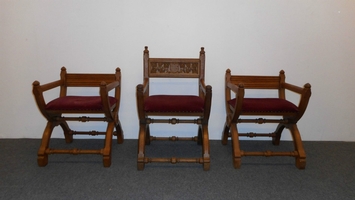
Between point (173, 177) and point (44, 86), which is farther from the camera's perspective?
point (44, 86)

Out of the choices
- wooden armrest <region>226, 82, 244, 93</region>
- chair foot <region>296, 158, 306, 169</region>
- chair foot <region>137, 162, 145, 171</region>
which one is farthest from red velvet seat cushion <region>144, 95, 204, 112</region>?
chair foot <region>296, 158, 306, 169</region>

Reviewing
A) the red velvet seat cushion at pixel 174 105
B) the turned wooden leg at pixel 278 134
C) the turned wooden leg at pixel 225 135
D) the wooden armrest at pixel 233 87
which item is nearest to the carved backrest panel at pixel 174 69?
the wooden armrest at pixel 233 87

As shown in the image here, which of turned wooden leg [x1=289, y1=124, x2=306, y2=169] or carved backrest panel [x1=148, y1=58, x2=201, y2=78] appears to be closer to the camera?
turned wooden leg [x1=289, y1=124, x2=306, y2=169]

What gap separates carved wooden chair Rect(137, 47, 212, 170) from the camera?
176 cm

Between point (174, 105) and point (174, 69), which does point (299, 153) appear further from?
point (174, 69)

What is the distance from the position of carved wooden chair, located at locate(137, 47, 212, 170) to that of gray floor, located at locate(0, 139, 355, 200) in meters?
0.12

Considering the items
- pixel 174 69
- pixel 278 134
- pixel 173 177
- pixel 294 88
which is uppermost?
pixel 174 69

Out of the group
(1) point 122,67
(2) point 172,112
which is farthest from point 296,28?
(1) point 122,67

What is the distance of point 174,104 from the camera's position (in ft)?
5.77

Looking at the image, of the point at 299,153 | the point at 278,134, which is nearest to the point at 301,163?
the point at 299,153

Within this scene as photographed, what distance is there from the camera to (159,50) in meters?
2.28

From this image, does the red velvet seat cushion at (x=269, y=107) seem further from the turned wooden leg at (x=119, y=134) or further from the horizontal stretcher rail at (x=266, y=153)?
the turned wooden leg at (x=119, y=134)

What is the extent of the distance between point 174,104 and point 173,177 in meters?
0.52

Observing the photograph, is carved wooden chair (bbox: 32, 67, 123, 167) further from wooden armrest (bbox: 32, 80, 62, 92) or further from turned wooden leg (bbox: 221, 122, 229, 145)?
turned wooden leg (bbox: 221, 122, 229, 145)
